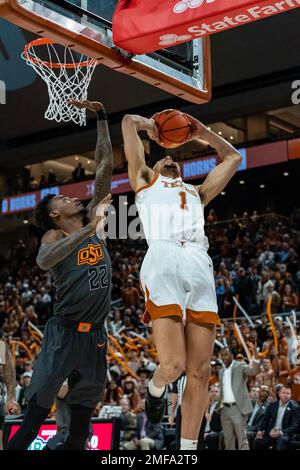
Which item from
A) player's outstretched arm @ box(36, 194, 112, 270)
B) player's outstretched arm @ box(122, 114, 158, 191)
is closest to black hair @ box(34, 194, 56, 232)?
player's outstretched arm @ box(36, 194, 112, 270)

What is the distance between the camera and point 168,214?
178 inches

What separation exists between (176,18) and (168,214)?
4.74ft

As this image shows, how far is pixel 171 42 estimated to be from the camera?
518 centimetres

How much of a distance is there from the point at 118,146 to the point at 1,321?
8.50 meters

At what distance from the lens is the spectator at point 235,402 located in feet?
33.9

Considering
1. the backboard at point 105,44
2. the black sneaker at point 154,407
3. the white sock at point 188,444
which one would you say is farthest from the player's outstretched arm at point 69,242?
the white sock at point 188,444

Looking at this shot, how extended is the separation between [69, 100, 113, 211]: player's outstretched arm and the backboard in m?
0.38

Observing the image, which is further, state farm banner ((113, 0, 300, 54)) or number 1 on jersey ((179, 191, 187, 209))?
state farm banner ((113, 0, 300, 54))

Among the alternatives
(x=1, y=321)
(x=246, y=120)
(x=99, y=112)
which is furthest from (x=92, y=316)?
(x=246, y=120)

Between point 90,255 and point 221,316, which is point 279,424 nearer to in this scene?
point 90,255

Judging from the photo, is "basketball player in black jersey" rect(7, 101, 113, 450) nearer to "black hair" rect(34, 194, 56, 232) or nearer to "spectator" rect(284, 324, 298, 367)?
"black hair" rect(34, 194, 56, 232)

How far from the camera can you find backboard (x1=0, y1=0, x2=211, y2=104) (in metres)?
4.80

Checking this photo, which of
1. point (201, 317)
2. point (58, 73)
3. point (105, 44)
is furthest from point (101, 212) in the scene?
point (58, 73)

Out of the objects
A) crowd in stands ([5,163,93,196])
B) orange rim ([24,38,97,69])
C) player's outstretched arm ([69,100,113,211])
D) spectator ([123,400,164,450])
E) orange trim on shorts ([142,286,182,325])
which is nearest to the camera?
orange trim on shorts ([142,286,182,325])
